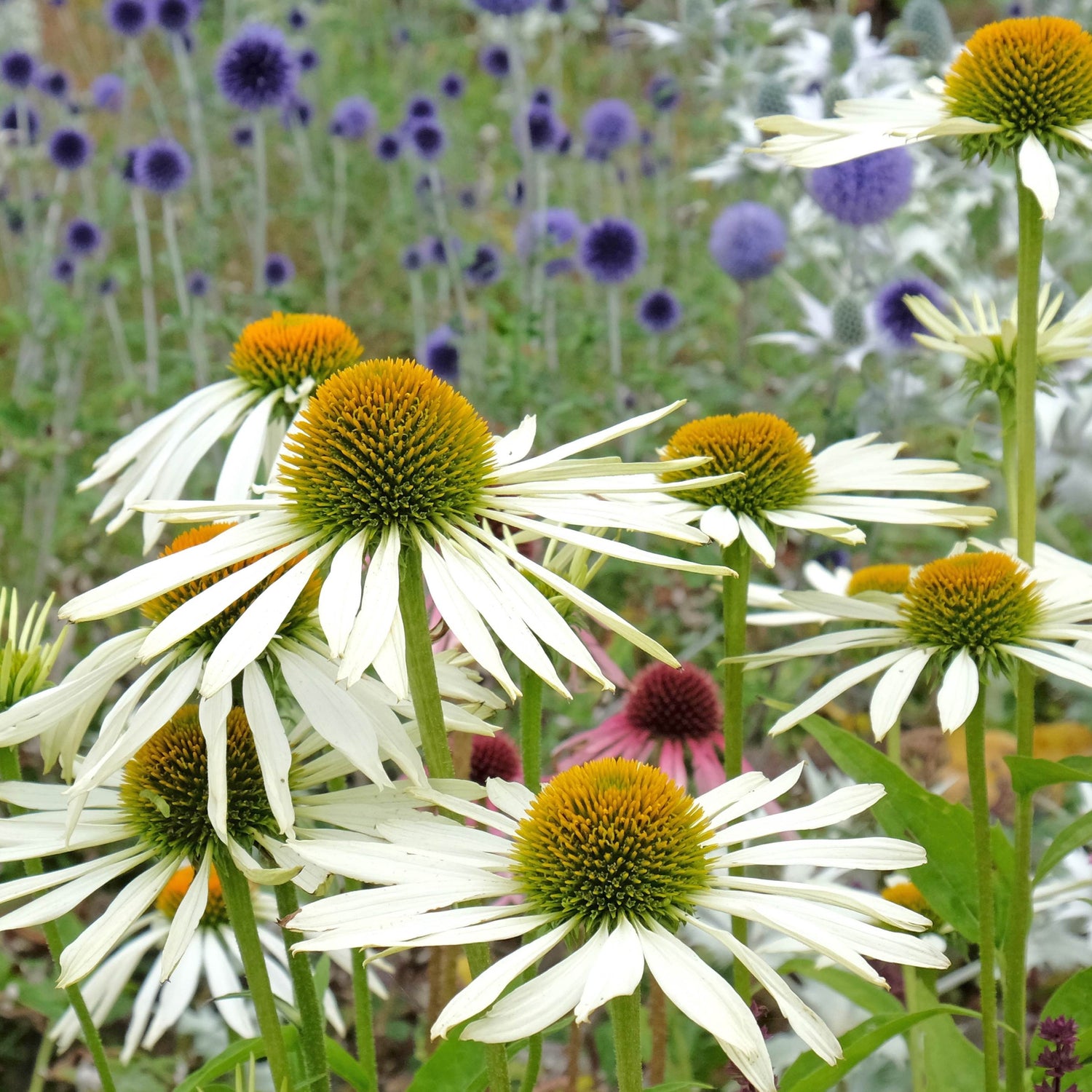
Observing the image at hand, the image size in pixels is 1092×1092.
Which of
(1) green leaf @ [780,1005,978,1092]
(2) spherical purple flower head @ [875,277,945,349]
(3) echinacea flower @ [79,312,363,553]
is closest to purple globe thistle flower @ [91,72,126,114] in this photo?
(2) spherical purple flower head @ [875,277,945,349]

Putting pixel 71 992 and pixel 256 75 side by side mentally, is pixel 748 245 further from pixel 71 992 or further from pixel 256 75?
pixel 71 992

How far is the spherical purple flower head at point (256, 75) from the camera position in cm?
331

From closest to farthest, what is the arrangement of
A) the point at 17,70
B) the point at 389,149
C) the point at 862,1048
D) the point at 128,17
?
the point at 862,1048 → the point at 128,17 → the point at 17,70 → the point at 389,149

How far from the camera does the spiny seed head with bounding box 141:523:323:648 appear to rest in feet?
3.17

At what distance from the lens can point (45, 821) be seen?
97 centimetres

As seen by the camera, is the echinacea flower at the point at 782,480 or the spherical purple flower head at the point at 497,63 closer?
the echinacea flower at the point at 782,480

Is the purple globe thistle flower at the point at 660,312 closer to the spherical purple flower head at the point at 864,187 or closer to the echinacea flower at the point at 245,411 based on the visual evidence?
the spherical purple flower head at the point at 864,187

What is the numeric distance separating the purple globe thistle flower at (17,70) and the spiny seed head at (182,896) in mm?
3122

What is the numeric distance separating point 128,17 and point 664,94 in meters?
1.66

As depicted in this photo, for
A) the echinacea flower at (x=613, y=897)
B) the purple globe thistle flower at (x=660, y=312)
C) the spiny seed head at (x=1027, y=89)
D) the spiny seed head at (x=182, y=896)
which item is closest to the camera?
the echinacea flower at (x=613, y=897)

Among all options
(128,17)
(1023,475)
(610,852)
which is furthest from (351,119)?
(610,852)

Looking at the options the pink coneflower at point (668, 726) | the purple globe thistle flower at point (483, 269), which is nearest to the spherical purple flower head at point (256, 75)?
the purple globe thistle flower at point (483, 269)

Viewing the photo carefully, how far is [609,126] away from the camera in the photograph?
4.07 m

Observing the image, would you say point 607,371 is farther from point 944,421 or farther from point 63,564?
point 63,564
